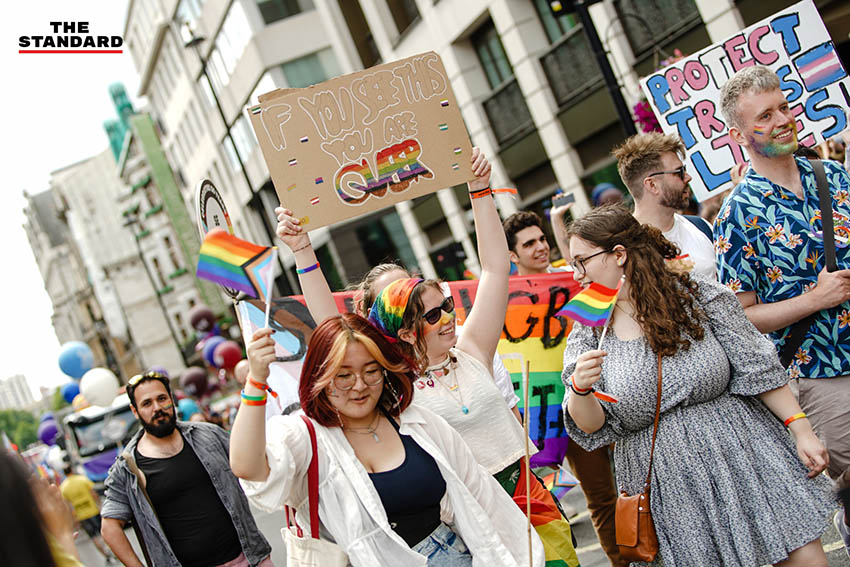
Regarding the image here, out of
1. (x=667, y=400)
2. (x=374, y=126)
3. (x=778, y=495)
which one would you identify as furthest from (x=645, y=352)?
(x=374, y=126)

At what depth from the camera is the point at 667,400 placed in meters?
3.44

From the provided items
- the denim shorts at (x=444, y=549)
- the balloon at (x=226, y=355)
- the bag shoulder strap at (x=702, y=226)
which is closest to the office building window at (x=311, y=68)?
the balloon at (x=226, y=355)

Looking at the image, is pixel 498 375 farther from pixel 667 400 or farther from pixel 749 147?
pixel 749 147

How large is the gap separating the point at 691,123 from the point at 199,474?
13.1ft

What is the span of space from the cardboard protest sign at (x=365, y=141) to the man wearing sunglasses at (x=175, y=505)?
2236mm

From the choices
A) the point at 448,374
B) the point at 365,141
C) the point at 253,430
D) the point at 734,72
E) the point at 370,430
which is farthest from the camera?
the point at 734,72

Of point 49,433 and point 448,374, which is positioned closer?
point 448,374

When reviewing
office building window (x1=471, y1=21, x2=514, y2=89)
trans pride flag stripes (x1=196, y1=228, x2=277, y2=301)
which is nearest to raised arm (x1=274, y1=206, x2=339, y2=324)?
trans pride flag stripes (x1=196, y1=228, x2=277, y2=301)

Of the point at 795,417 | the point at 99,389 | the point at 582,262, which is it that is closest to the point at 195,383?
the point at 99,389

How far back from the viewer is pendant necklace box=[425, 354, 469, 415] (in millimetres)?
3775

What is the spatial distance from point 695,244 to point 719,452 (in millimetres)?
1769

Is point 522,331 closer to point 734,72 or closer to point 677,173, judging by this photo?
point 677,173

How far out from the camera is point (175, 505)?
17.7ft

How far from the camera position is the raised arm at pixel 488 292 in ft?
13.0
